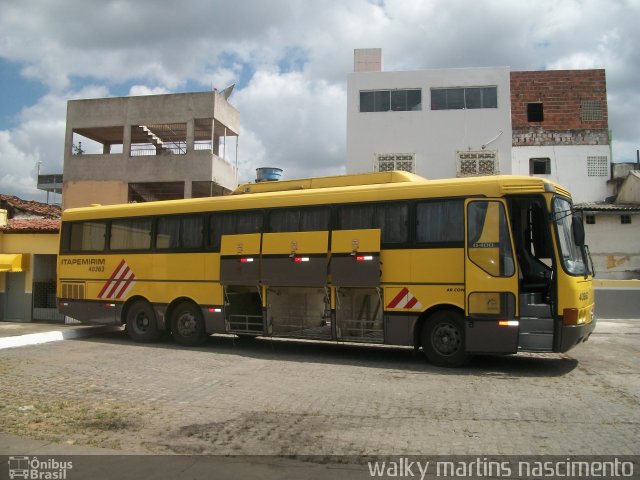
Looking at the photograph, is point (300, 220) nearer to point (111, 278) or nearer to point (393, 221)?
point (393, 221)

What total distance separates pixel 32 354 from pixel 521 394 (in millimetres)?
9330

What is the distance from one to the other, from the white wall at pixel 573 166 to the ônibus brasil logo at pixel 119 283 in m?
19.5

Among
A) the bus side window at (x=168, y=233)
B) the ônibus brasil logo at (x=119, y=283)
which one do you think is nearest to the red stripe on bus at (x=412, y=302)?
the bus side window at (x=168, y=233)

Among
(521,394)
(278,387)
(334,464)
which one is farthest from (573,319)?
(334,464)

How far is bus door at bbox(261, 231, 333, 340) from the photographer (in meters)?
10.3

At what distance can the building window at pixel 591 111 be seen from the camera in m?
26.2

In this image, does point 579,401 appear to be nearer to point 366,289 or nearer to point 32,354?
point 366,289

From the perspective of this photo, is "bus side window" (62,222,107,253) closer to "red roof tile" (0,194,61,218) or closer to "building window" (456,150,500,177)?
"red roof tile" (0,194,61,218)

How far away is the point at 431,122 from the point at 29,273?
690 inches

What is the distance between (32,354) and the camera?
35.8 ft

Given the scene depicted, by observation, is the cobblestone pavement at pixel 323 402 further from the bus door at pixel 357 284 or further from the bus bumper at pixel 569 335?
the bus door at pixel 357 284

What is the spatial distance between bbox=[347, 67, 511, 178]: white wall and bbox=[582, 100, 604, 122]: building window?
4.87 metres

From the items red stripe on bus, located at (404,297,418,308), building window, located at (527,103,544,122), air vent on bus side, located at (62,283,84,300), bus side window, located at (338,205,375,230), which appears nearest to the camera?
red stripe on bus, located at (404,297,418,308)

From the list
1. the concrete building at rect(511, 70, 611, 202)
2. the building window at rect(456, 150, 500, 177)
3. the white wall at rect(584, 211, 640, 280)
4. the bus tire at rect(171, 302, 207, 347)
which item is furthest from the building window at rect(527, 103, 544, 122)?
the bus tire at rect(171, 302, 207, 347)
